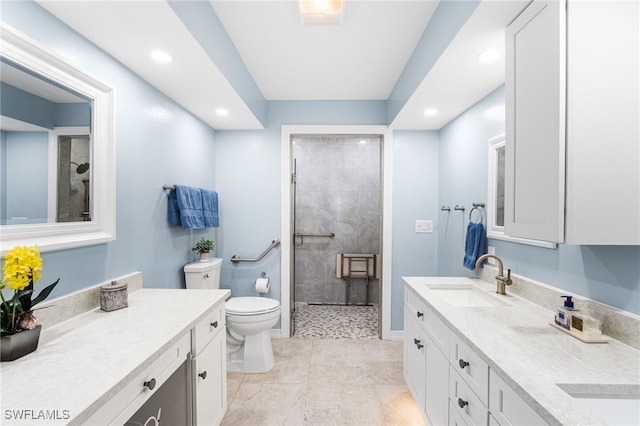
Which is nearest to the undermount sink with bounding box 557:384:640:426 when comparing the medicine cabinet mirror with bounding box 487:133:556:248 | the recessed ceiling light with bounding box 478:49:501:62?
the medicine cabinet mirror with bounding box 487:133:556:248

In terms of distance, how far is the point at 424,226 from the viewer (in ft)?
9.99

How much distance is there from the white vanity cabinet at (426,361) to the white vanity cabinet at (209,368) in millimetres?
1218

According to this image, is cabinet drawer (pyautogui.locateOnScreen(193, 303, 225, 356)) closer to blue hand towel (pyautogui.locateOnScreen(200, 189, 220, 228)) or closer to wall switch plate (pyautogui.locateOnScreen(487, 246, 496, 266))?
blue hand towel (pyautogui.locateOnScreen(200, 189, 220, 228))

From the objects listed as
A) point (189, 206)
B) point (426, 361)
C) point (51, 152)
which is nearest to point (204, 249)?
point (189, 206)

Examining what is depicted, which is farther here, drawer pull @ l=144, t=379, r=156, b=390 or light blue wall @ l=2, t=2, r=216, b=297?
light blue wall @ l=2, t=2, r=216, b=297

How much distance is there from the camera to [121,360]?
3.09 ft

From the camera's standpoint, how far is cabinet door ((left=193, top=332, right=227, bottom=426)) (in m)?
1.44

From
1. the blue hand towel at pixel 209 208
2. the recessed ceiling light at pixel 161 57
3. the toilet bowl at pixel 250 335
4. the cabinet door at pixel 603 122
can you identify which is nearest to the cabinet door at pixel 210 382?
the toilet bowl at pixel 250 335

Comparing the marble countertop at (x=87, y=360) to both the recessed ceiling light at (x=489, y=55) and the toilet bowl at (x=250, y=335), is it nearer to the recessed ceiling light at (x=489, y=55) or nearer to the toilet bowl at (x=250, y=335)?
the toilet bowl at (x=250, y=335)

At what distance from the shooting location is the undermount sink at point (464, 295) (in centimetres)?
176

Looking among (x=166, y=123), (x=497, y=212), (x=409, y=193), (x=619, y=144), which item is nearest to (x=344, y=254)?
(x=409, y=193)

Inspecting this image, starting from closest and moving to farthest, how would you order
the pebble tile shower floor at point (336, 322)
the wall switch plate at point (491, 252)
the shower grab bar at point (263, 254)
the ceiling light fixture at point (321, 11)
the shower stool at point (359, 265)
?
the ceiling light fixture at point (321, 11), the wall switch plate at point (491, 252), the shower grab bar at point (263, 254), the pebble tile shower floor at point (336, 322), the shower stool at point (359, 265)

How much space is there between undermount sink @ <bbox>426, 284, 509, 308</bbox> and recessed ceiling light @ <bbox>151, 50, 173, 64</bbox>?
207 centimetres

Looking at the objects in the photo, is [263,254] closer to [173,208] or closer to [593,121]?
[173,208]
